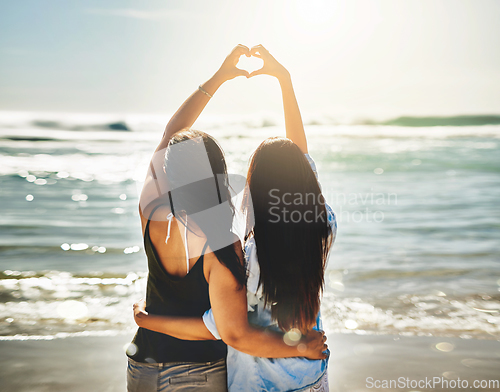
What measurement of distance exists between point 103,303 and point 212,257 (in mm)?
4539

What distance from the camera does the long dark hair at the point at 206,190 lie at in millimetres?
1308

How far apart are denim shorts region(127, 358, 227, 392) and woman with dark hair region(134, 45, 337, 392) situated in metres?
0.09

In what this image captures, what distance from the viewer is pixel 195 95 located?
76.2 inches

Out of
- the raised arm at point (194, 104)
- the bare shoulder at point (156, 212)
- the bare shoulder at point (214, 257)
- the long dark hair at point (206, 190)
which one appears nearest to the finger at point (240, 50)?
Answer: the raised arm at point (194, 104)

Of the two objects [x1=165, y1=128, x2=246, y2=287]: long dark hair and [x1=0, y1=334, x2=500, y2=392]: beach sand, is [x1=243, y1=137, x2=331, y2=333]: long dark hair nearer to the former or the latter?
[x1=165, y1=128, x2=246, y2=287]: long dark hair

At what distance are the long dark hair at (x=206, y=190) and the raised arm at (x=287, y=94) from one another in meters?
0.68

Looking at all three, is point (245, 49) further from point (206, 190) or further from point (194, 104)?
point (206, 190)

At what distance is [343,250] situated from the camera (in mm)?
7754

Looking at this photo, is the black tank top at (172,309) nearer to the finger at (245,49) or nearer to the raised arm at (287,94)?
the raised arm at (287,94)

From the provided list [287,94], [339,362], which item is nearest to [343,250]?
[339,362]

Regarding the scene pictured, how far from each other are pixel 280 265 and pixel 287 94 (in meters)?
1.01

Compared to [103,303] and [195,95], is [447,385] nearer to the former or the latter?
[195,95]

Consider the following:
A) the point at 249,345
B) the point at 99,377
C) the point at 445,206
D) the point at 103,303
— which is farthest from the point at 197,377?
the point at 445,206

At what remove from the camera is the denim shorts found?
1512 millimetres
